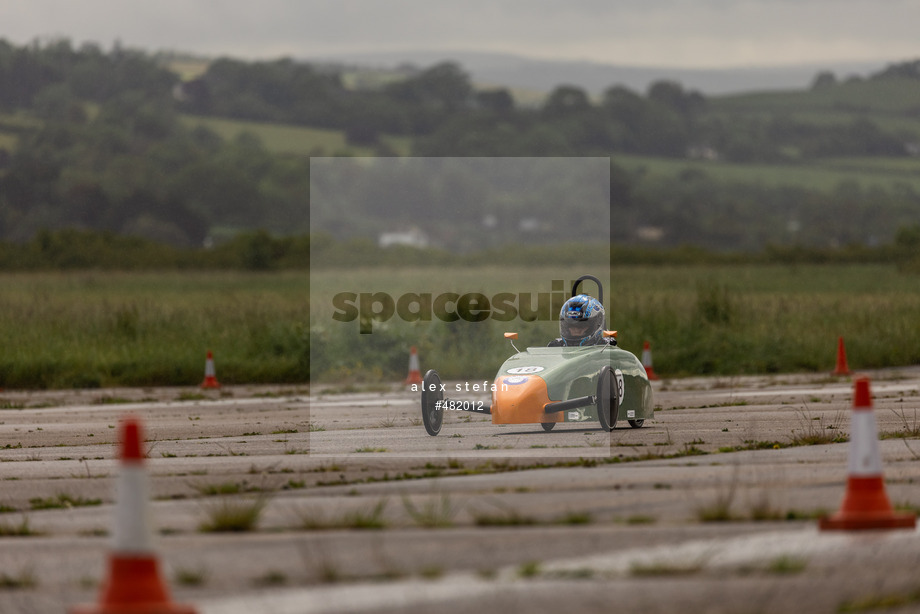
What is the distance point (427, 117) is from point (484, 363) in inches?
4736

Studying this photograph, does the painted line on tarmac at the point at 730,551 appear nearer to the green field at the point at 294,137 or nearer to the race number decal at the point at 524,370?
the race number decal at the point at 524,370

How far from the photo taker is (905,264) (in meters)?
74.3

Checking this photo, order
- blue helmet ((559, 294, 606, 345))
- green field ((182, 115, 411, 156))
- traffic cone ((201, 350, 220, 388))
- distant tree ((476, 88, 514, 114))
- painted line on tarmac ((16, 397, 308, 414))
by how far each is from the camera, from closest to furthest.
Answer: blue helmet ((559, 294, 606, 345)) < painted line on tarmac ((16, 397, 308, 414)) < traffic cone ((201, 350, 220, 388)) < green field ((182, 115, 411, 156)) < distant tree ((476, 88, 514, 114))

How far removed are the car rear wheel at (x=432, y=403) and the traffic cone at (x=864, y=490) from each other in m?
7.25

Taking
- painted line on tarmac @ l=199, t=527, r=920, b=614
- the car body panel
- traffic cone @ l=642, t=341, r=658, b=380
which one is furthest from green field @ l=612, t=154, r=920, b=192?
painted line on tarmac @ l=199, t=527, r=920, b=614

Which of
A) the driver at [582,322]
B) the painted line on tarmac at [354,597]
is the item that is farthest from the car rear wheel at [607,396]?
the painted line on tarmac at [354,597]

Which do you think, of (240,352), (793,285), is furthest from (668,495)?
(793,285)

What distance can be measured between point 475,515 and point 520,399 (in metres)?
5.77

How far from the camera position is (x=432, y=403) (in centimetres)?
1681

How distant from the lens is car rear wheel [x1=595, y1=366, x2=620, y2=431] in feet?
53.2

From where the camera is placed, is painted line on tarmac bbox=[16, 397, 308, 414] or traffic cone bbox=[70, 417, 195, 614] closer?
traffic cone bbox=[70, 417, 195, 614]

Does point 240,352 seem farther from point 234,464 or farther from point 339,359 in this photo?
point 234,464

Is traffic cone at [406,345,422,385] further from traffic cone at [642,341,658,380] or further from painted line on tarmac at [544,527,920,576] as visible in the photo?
painted line on tarmac at [544,527,920,576]

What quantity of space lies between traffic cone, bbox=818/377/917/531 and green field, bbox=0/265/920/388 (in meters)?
20.1
